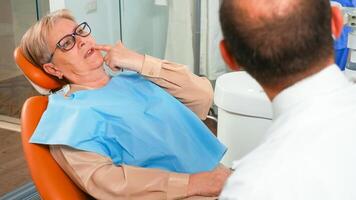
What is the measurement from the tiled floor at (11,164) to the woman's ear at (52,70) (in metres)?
1.19

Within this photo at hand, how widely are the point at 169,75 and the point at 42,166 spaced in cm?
54

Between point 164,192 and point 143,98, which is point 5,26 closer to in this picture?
point 143,98

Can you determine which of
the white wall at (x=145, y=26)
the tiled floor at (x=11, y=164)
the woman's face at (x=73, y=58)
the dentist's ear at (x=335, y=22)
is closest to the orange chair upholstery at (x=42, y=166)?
the woman's face at (x=73, y=58)

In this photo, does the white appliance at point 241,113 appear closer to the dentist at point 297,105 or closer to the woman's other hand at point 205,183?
the woman's other hand at point 205,183

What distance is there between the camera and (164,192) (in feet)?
4.58

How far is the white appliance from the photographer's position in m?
1.85

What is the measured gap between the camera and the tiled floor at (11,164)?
261 centimetres

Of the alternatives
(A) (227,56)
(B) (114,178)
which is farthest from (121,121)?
(A) (227,56)

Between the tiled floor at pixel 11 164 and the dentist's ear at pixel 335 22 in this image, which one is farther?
the tiled floor at pixel 11 164

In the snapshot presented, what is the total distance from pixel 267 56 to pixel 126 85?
940 mm

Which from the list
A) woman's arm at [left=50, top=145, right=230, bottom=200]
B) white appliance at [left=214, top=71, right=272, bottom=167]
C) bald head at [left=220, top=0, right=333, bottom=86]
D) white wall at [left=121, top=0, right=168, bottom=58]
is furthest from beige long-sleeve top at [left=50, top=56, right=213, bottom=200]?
white wall at [left=121, top=0, right=168, bottom=58]

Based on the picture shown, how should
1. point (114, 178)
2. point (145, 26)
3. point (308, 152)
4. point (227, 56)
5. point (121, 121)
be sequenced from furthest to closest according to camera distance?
point (145, 26) → point (121, 121) → point (114, 178) → point (227, 56) → point (308, 152)

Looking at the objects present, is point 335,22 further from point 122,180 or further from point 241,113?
point 241,113

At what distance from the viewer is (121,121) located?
1511 mm
